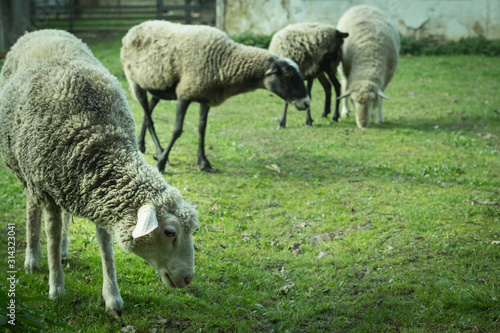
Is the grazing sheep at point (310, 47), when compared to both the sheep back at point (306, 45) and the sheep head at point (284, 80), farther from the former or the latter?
the sheep head at point (284, 80)

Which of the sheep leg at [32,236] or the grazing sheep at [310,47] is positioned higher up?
the grazing sheep at [310,47]

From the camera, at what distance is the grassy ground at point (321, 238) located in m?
3.62

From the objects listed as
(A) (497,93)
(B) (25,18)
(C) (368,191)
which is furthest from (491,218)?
(B) (25,18)

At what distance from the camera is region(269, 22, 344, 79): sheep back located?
29.1ft

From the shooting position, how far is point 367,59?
9156mm

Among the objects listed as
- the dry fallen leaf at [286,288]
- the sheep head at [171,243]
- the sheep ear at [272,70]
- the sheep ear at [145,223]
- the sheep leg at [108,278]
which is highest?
the sheep ear at [272,70]

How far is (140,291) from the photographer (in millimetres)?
3961

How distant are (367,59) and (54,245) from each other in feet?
23.6

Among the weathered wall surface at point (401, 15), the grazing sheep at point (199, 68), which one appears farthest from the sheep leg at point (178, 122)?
the weathered wall surface at point (401, 15)

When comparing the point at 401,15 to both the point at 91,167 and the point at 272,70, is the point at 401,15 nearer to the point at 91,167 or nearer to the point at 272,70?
the point at 272,70

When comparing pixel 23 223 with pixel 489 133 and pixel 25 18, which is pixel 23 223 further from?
pixel 25 18

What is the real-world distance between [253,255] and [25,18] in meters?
16.4

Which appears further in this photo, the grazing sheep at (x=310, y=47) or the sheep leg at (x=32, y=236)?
the grazing sheep at (x=310, y=47)

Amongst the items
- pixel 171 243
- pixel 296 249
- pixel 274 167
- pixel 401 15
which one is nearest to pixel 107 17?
pixel 401 15
